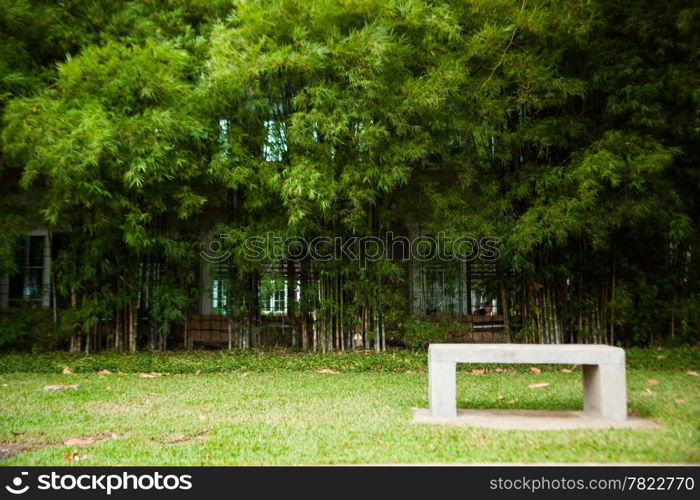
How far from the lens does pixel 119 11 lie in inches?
251

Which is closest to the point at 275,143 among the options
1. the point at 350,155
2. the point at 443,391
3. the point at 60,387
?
the point at 350,155

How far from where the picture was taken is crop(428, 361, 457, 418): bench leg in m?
3.62

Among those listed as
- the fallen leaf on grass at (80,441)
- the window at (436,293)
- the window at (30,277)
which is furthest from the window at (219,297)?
the fallen leaf on grass at (80,441)

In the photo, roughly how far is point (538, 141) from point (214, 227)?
4288 millimetres

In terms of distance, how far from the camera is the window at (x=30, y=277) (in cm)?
803

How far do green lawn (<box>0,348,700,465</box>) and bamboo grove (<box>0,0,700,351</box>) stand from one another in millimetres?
868

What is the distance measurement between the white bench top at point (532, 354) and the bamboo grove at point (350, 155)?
8.12ft

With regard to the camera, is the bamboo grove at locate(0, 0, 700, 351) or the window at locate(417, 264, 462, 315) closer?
the bamboo grove at locate(0, 0, 700, 351)

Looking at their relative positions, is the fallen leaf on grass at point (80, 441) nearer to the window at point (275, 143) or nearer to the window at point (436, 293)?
the window at point (275, 143)

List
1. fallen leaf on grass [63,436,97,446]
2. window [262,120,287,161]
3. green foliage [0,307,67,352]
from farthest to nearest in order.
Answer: green foliage [0,307,67,352], window [262,120,287,161], fallen leaf on grass [63,436,97,446]

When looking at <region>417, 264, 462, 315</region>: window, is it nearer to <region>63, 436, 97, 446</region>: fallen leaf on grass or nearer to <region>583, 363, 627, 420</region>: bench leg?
<region>583, 363, 627, 420</region>: bench leg

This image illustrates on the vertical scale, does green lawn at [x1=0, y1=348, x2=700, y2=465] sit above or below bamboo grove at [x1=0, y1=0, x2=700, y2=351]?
below

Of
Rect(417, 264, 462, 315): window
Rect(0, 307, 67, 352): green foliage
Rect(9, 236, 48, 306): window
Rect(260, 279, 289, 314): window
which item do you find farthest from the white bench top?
Rect(9, 236, 48, 306): window

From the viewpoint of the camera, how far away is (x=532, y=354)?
11.7ft
